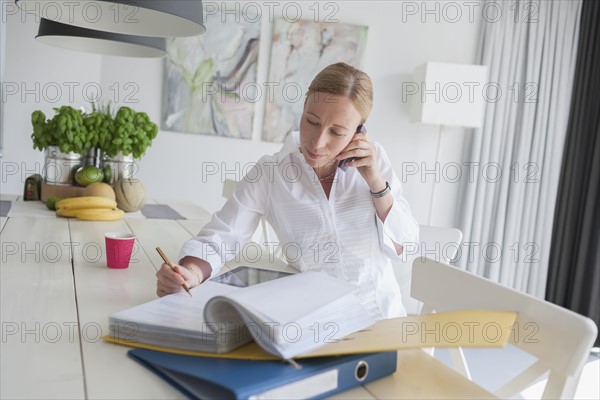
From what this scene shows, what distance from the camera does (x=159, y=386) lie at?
76cm

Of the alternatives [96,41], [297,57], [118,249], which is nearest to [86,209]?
[96,41]

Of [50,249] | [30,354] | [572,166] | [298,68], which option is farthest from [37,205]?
[572,166]

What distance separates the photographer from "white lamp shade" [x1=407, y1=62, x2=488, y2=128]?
364 centimetres

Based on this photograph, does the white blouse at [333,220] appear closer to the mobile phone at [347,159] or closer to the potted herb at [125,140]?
the mobile phone at [347,159]

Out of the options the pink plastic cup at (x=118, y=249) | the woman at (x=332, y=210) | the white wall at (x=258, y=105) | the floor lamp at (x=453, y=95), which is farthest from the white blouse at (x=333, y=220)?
the white wall at (x=258, y=105)

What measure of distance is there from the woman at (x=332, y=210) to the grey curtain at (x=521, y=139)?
2696 mm

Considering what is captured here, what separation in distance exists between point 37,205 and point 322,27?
2.29m

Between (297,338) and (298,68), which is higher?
(298,68)

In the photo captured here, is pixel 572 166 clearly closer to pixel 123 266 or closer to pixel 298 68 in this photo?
pixel 298 68

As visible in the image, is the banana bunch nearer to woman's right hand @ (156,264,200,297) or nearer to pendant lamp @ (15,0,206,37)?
pendant lamp @ (15,0,206,37)

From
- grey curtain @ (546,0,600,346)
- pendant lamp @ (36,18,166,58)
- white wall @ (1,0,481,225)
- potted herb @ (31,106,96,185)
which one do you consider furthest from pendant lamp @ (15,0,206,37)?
grey curtain @ (546,0,600,346)

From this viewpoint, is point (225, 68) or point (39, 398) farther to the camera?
point (225, 68)

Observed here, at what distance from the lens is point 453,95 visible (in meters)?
3.72

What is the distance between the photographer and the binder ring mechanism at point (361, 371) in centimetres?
80
